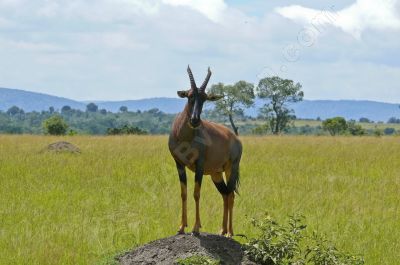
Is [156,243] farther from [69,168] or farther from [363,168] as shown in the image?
[363,168]

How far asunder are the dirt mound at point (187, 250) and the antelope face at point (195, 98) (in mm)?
1557

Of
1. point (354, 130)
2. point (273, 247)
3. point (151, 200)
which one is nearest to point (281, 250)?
point (273, 247)

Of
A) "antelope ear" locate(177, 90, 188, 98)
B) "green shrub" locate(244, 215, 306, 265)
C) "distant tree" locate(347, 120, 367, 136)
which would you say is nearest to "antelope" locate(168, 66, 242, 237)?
"antelope ear" locate(177, 90, 188, 98)

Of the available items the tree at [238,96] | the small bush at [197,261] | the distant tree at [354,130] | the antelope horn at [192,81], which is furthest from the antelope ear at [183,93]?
the distant tree at [354,130]

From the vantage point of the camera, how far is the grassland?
9609 mm

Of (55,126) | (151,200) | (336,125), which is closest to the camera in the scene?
(151,200)

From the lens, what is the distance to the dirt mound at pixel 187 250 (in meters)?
7.15

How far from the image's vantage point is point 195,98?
690 cm

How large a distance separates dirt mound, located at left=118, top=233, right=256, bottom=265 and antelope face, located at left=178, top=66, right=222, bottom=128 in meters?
1.56

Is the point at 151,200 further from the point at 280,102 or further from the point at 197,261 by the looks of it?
the point at 280,102

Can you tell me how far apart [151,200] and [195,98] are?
6369mm

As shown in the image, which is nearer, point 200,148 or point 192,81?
point 192,81

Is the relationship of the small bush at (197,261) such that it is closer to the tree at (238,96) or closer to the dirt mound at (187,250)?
the dirt mound at (187,250)

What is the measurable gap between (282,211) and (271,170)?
222 inches
